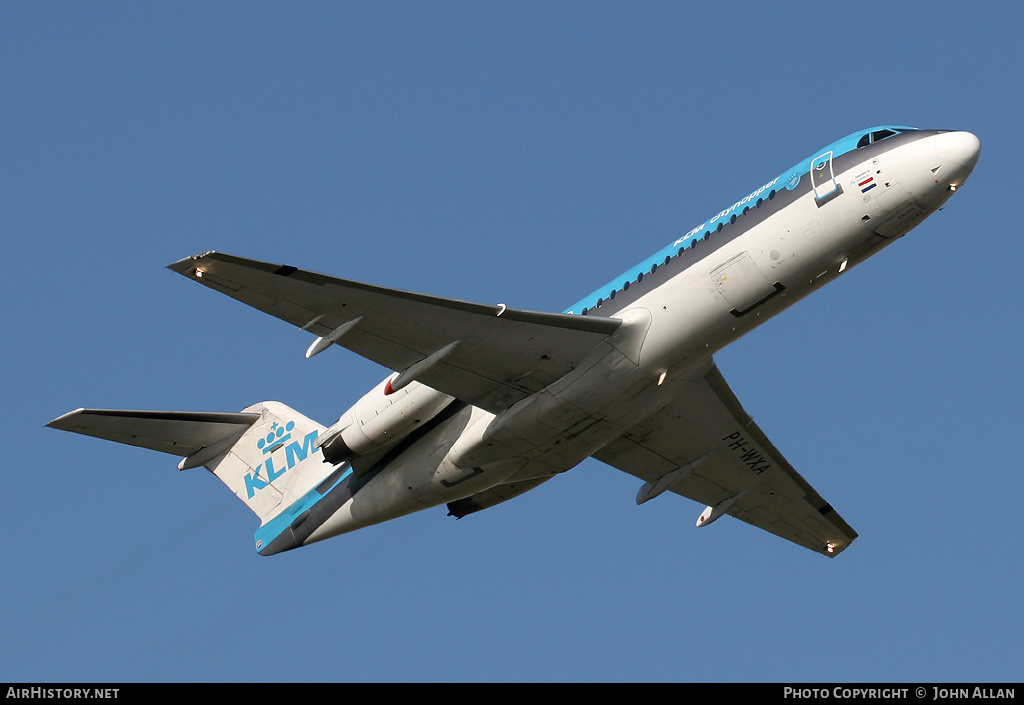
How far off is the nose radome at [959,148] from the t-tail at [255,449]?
53.9ft

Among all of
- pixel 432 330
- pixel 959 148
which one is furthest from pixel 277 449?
pixel 959 148

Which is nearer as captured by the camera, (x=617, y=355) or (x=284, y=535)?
(x=617, y=355)

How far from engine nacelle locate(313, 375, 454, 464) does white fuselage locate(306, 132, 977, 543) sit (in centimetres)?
100

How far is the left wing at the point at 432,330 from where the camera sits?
23.9 meters

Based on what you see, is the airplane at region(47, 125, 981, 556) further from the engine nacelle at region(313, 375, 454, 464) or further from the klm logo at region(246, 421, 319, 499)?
the klm logo at region(246, 421, 319, 499)

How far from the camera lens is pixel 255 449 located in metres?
34.2

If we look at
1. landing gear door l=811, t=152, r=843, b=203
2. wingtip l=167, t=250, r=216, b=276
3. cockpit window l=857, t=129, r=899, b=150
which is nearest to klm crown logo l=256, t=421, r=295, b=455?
wingtip l=167, t=250, r=216, b=276

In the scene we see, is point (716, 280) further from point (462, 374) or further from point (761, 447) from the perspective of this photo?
point (761, 447)

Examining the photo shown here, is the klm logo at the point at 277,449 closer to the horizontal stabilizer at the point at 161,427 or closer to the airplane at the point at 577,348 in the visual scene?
the horizontal stabilizer at the point at 161,427

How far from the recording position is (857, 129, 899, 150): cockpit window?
2548cm

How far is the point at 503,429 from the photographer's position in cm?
2756
